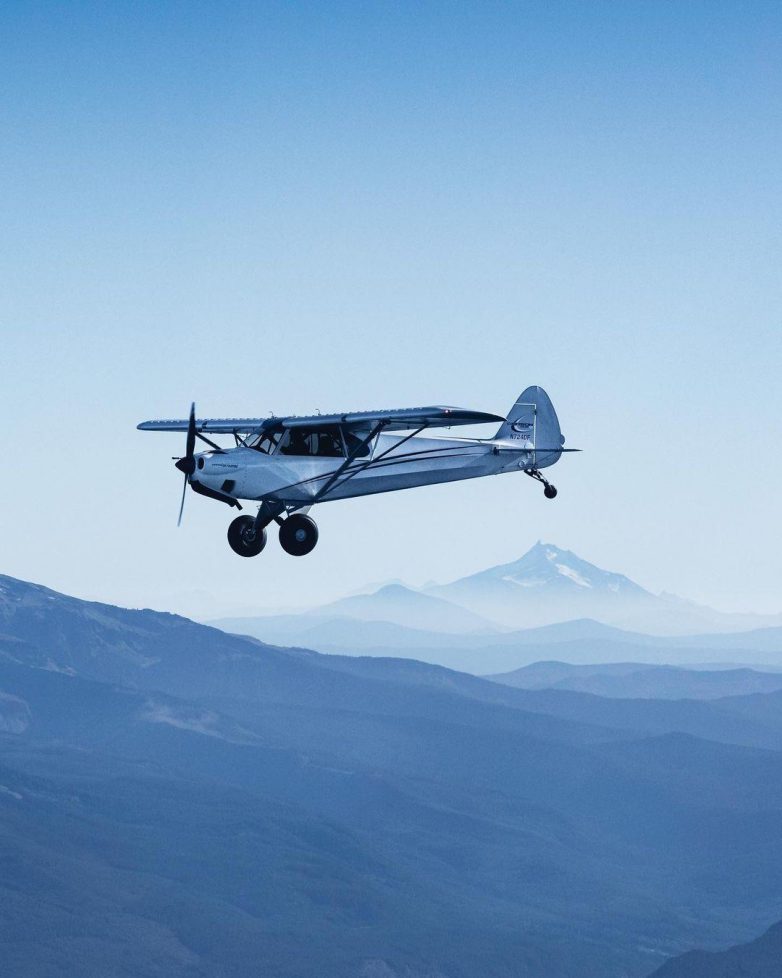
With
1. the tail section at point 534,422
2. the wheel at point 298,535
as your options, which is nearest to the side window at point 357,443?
the wheel at point 298,535

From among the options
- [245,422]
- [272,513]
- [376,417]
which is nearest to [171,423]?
[245,422]

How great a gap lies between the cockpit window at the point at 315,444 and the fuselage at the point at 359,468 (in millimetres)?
297

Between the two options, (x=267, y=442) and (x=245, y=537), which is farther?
(x=267, y=442)

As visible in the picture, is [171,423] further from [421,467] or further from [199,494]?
[421,467]

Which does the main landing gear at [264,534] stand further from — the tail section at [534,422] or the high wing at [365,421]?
the tail section at [534,422]

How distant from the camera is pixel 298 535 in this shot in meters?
43.3

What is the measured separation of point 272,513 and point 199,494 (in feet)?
9.33

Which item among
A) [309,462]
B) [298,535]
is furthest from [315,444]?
[298,535]

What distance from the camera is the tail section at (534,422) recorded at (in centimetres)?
5603

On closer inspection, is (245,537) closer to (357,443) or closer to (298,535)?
(298,535)

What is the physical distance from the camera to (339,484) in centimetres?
4500

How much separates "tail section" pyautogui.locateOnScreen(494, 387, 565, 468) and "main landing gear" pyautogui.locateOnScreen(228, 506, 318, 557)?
14.8m

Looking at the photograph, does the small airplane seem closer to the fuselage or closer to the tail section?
the fuselage

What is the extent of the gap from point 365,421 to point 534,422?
1604 cm
